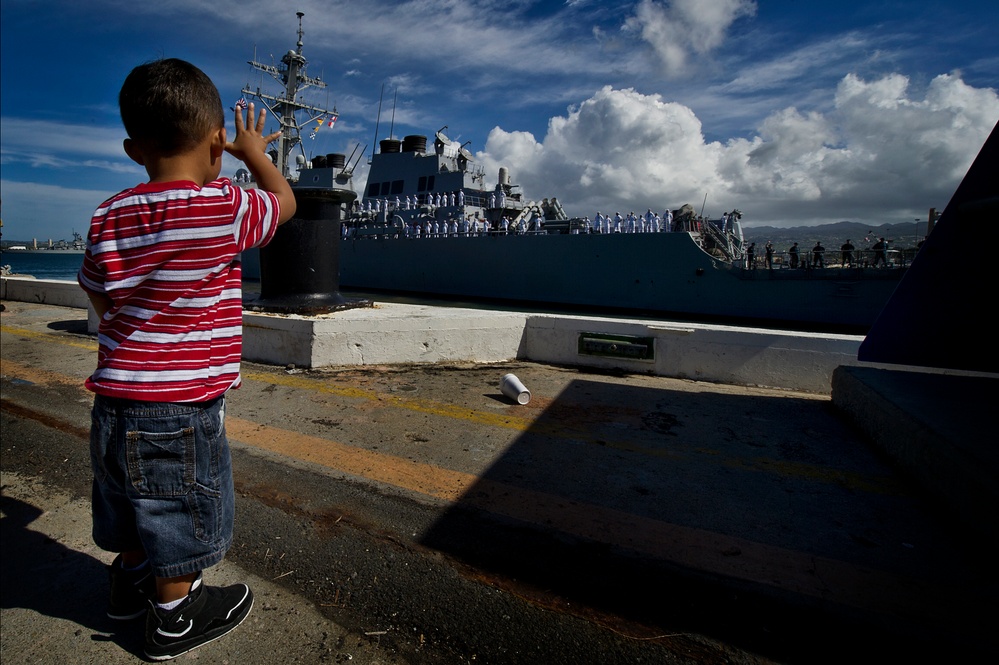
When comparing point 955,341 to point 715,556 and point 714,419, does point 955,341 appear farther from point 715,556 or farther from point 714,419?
point 715,556

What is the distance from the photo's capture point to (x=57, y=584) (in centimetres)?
160

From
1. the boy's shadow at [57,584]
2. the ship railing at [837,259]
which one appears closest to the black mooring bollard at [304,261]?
the boy's shadow at [57,584]

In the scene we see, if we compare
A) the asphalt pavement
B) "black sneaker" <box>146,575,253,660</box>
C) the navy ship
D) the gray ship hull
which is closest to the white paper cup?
the asphalt pavement

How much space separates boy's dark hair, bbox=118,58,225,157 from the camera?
1.21 m

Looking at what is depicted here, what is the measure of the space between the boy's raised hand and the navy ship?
11.6m

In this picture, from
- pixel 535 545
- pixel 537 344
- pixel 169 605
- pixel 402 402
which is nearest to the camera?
pixel 169 605

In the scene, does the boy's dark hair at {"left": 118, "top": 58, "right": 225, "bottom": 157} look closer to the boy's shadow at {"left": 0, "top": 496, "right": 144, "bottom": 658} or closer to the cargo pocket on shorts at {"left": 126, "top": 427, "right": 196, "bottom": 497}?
the cargo pocket on shorts at {"left": 126, "top": 427, "right": 196, "bottom": 497}

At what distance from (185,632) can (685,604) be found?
1369mm

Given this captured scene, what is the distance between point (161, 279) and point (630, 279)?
1926 centimetres

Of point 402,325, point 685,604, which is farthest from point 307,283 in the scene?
point 685,604

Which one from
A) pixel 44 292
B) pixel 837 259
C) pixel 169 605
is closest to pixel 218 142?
pixel 169 605

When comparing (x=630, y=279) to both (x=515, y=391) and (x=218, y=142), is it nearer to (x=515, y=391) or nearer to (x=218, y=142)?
(x=515, y=391)

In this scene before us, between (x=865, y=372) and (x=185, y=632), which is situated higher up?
(x=865, y=372)

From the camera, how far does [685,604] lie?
1543 mm
